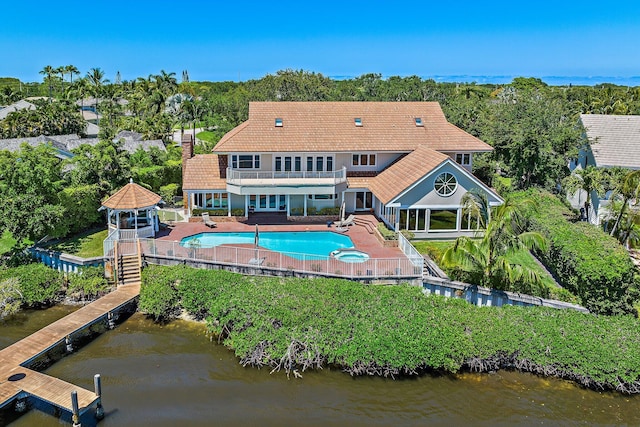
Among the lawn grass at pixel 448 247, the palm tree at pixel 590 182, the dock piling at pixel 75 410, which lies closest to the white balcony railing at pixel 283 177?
the lawn grass at pixel 448 247

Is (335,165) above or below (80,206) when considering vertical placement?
above

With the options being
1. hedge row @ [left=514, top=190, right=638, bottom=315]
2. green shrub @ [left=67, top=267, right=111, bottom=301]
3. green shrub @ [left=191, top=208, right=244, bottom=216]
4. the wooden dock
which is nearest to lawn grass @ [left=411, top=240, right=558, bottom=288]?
hedge row @ [left=514, top=190, right=638, bottom=315]

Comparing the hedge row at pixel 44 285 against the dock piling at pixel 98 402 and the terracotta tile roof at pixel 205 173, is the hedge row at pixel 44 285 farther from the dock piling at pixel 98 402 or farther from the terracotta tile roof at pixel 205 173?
the dock piling at pixel 98 402

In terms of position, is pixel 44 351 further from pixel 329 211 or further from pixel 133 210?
pixel 329 211

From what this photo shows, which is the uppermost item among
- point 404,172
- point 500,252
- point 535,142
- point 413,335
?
point 535,142

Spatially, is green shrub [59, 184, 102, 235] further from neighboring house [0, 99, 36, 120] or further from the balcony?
neighboring house [0, 99, 36, 120]

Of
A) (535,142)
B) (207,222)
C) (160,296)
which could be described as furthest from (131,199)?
(535,142)

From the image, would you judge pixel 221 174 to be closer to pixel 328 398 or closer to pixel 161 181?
pixel 161 181

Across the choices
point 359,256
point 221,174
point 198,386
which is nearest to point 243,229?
point 221,174
